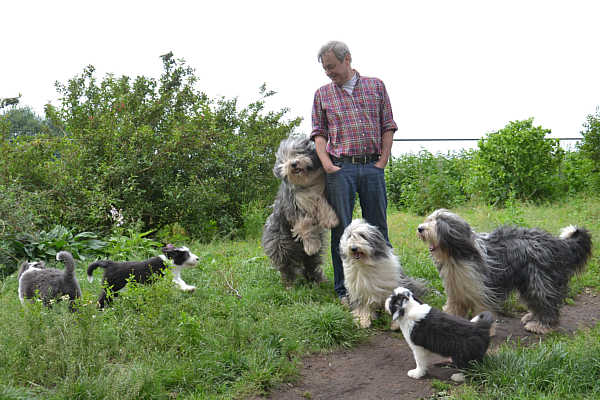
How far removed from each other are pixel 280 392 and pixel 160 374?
93cm

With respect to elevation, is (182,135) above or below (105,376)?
above

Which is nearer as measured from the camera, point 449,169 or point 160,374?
point 160,374

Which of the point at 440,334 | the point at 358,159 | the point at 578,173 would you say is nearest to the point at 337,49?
the point at 358,159

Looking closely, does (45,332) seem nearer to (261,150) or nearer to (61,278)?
(61,278)

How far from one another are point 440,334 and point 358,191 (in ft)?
6.58

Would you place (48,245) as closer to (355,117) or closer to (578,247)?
(355,117)

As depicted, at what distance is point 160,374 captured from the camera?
3354mm

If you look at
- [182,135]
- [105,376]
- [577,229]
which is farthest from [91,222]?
[577,229]

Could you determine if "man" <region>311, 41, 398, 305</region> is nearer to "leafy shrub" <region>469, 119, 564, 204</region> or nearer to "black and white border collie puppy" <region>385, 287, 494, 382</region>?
"black and white border collie puppy" <region>385, 287, 494, 382</region>

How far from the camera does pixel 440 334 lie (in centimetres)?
343

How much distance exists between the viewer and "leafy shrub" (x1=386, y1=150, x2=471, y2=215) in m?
11.7

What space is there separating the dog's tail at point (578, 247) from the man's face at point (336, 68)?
9.12ft

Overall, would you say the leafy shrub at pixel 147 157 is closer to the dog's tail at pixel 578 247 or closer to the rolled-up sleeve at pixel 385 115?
the rolled-up sleeve at pixel 385 115

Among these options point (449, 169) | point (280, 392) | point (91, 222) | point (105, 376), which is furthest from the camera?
point (449, 169)
